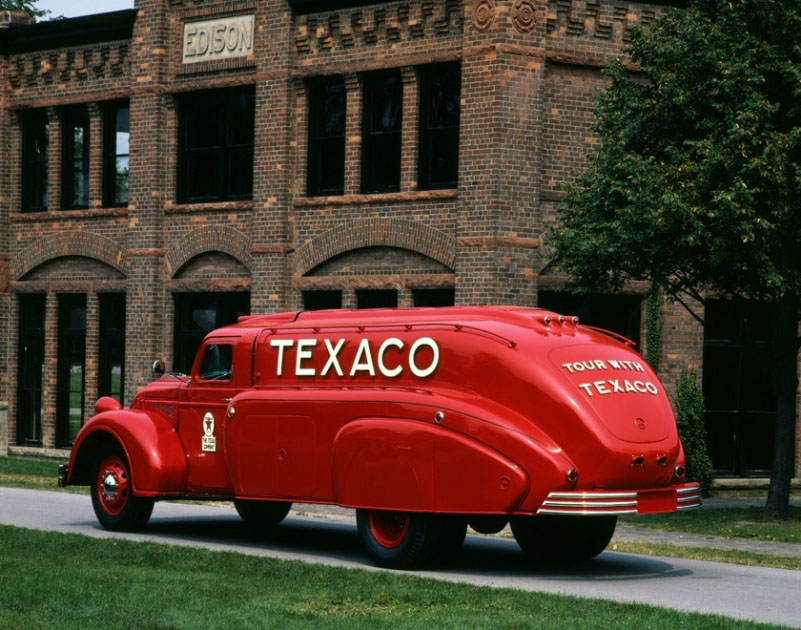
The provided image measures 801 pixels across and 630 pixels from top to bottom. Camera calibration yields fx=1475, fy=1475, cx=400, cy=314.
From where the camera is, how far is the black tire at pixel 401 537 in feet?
43.3

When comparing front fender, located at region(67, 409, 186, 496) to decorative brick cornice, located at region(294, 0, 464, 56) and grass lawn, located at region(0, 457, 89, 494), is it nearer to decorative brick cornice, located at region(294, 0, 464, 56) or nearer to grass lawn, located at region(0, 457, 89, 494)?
grass lawn, located at region(0, 457, 89, 494)

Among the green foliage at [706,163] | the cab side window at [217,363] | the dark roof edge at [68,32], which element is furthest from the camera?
the dark roof edge at [68,32]

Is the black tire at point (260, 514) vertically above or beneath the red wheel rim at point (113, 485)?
beneath

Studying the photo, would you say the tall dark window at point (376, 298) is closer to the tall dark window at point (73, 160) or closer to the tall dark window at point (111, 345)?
the tall dark window at point (111, 345)

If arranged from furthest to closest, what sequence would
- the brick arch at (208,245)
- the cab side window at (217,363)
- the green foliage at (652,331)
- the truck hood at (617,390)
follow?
the brick arch at (208,245)
the green foliage at (652,331)
the cab side window at (217,363)
the truck hood at (617,390)

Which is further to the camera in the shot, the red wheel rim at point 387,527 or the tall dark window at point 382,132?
the tall dark window at point 382,132

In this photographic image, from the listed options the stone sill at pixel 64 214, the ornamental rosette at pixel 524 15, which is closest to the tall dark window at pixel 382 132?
the ornamental rosette at pixel 524 15

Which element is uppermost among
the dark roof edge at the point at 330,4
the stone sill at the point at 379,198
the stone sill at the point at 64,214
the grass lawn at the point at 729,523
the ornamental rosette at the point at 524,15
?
the dark roof edge at the point at 330,4

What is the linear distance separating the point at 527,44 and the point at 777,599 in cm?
1221

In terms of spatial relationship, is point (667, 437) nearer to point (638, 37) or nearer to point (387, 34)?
point (638, 37)

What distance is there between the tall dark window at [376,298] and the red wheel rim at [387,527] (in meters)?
10.4

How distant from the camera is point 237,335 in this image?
15.5 meters

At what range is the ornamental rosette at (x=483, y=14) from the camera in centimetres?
2231

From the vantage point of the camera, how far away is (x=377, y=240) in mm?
23906
